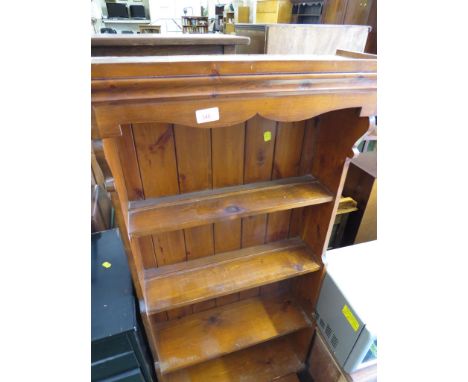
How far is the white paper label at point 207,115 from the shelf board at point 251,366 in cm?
134

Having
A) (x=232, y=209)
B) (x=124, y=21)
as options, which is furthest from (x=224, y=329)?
(x=124, y=21)

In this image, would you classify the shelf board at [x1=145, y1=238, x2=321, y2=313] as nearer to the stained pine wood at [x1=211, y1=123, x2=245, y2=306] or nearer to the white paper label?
the stained pine wood at [x1=211, y1=123, x2=245, y2=306]

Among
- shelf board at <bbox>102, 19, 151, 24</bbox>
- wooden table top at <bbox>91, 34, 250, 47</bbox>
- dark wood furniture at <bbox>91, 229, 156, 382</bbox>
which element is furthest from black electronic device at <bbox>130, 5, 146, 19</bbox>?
dark wood furniture at <bbox>91, 229, 156, 382</bbox>

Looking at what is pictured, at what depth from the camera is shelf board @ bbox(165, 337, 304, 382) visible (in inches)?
55.2

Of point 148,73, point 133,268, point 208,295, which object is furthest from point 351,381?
point 148,73

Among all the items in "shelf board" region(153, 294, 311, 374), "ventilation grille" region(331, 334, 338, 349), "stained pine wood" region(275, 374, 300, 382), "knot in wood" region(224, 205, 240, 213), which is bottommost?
"stained pine wood" region(275, 374, 300, 382)

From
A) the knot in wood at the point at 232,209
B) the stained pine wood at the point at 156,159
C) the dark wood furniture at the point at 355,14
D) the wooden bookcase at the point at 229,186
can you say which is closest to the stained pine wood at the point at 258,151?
the wooden bookcase at the point at 229,186

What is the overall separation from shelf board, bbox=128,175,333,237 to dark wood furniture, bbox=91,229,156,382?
0.38 m

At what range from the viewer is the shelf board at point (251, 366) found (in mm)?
1402

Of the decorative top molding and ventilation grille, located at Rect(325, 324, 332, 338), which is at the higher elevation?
the decorative top molding

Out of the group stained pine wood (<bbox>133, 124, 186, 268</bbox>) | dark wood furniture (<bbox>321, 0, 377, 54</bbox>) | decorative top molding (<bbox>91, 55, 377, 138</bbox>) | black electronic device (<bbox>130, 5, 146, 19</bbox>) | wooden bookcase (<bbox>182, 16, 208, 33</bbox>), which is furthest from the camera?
wooden bookcase (<bbox>182, 16, 208, 33</bbox>)

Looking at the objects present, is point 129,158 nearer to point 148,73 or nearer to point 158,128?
point 158,128
